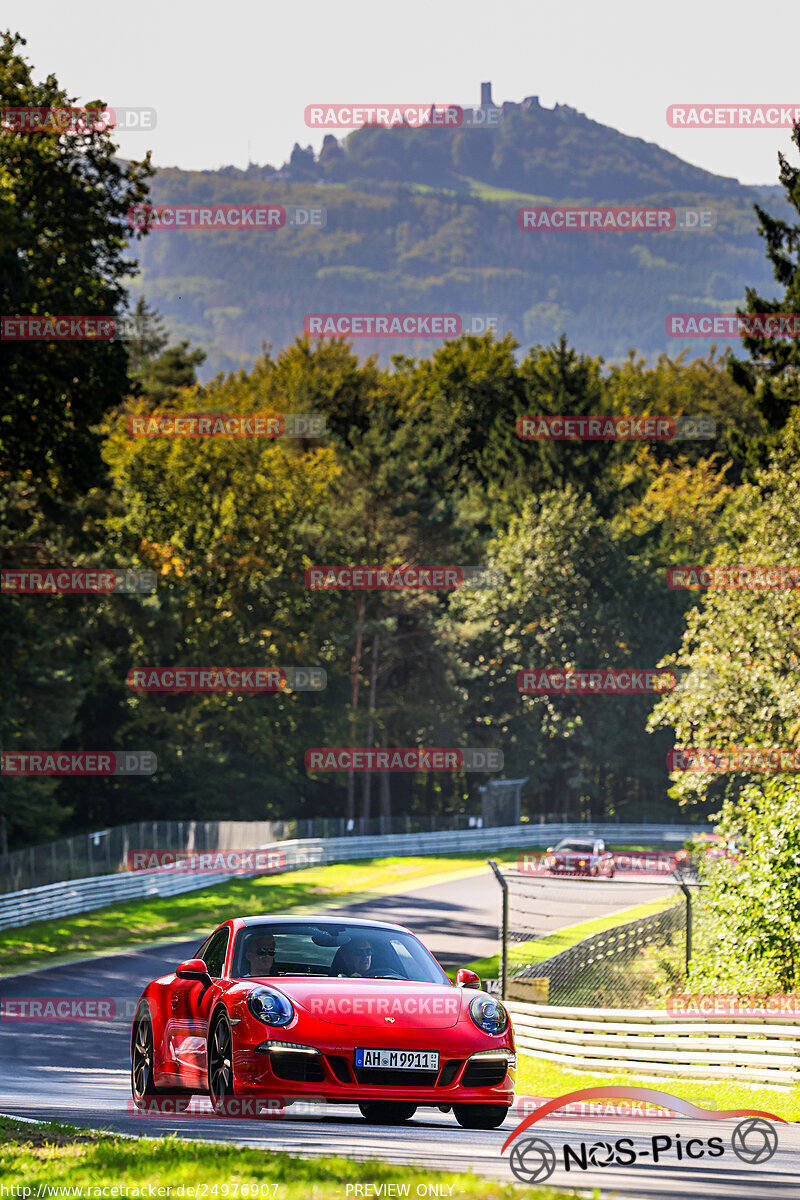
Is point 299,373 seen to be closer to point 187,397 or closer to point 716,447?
point 187,397

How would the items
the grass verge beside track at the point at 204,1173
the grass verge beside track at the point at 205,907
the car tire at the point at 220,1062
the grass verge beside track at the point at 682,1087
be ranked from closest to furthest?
the grass verge beside track at the point at 204,1173, the car tire at the point at 220,1062, the grass verge beside track at the point at 682,1087, the grass verge beside track at the point at 205,907

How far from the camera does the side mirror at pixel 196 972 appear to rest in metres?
9.38

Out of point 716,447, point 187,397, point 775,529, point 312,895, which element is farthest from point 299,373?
point 775,529

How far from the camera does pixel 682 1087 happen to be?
13844 mm

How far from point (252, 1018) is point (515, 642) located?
63.7m

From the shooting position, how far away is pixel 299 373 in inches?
3123

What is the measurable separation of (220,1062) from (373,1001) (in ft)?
3.28

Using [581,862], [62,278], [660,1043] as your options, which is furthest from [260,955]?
[581,862]

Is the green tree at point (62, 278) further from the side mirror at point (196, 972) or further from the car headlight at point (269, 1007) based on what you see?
the car headlight at point (269, 1007)

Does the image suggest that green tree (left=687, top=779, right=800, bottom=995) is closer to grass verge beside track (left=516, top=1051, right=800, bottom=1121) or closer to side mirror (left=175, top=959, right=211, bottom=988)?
grass verge beside track (left=516, top=1051, right=800, bottom=1121)

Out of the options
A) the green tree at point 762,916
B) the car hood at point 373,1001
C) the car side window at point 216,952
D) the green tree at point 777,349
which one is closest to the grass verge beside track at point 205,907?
the green tree at point 762,916

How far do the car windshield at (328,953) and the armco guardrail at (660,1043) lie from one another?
16.6ft

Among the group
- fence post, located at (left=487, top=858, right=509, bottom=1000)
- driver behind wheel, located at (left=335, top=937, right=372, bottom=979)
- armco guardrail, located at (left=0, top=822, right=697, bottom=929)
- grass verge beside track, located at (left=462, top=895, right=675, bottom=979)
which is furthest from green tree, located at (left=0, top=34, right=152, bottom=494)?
driver behind wheel, located at (left=335, top=937, right=372, bottom=979)

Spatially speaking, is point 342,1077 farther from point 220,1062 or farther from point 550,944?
point 550,944
